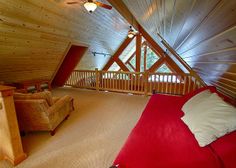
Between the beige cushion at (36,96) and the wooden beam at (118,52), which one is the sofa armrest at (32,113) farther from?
the wooden beam at (118,52)

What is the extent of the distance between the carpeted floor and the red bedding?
68 centimetres

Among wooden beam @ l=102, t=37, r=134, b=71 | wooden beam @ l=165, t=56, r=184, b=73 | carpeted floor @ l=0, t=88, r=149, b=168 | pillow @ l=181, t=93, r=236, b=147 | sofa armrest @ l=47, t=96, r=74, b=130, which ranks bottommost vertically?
carpeted floor @ l=0, t=88, r=149, b=168

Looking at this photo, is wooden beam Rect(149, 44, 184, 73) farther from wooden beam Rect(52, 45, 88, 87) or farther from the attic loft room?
wooden beam Rect(52, 45, 88, 87)

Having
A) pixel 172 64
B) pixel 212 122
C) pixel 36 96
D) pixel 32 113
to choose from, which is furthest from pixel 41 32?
pixel 172 64

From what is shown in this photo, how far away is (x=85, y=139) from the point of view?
225 cm

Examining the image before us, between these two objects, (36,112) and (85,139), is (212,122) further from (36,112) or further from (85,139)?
(36,112)

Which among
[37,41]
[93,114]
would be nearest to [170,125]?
[93,114]

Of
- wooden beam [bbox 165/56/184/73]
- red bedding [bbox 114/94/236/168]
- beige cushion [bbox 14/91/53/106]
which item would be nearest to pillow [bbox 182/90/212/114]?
red bedding [bbox 114/94/236/168]

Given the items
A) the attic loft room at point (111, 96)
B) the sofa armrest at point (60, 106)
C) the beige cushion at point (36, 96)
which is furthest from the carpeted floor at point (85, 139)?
the beige cushion at point (36, 96)

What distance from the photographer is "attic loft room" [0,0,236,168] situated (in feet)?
3.56

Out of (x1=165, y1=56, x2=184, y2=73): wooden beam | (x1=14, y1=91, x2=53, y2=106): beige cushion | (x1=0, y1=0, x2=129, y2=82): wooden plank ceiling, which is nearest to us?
(x1=14, y1=91, x2=53, y2=106): beige cushion

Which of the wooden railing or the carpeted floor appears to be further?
the wooden railing

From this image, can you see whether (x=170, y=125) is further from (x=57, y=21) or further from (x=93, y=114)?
(x=57, y=21)

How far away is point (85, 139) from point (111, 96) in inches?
92.8
